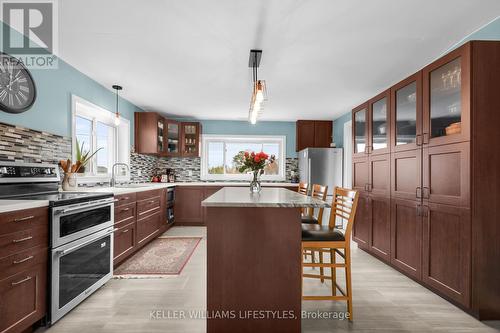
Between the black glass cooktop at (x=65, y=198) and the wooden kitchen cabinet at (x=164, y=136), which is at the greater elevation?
the wooden kitchen cabinet at (x=164, y=136)

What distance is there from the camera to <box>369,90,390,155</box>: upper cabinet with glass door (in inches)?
124

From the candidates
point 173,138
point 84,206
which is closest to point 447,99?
point 84,206

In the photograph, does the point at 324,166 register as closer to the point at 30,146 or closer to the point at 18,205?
the point at 30,146

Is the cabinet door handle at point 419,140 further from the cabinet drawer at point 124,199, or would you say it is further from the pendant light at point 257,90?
the cabinet drawer at point 124,199

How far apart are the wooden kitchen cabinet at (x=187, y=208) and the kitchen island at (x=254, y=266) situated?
3.70 meters

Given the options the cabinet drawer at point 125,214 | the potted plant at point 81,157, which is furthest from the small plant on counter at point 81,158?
the cabinet drawer at point 125,214

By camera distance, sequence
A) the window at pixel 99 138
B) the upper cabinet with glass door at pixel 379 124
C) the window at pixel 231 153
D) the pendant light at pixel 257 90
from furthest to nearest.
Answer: the window at pixel 231 153, the window at pixel 99 138, the upper cabinet with glass door at pixel 379 124, the pendant light at pixel 257 90

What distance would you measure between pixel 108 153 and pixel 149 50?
7.58 ft

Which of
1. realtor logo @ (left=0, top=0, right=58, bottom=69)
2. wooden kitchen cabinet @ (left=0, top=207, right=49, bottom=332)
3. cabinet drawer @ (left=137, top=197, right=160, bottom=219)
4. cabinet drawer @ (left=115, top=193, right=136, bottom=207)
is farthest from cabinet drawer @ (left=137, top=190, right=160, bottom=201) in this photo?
realtor logo @ (left=0, top=0, right=58, bottom=69)

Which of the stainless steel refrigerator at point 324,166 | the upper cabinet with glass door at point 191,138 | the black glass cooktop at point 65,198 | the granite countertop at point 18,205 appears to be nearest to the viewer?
the granite countertop at point 18,205

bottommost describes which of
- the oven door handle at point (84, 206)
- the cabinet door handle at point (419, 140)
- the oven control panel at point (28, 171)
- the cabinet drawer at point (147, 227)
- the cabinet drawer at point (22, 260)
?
the cabinet drawer at point (147, 227)

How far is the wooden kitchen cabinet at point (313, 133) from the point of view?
236 inches

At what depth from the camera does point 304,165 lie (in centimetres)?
546

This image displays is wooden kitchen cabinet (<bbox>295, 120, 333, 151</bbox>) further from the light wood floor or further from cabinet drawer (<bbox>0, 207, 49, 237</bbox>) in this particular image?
cabinet drawer (<bbox>0, 207, 49, 237</bbox>)
